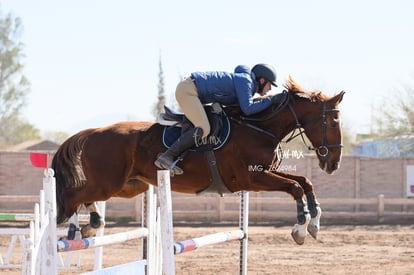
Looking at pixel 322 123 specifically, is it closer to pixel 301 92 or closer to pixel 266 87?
pixel 301 92

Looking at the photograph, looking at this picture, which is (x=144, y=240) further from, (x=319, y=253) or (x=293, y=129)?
(x=319, y=253)

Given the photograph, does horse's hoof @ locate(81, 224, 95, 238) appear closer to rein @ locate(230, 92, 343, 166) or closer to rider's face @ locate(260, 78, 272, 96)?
rein @ locate(230, 92, 343, 166)

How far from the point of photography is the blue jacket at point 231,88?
6750 millimetres

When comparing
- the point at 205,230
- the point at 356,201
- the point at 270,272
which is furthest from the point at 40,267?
the point at 356,201

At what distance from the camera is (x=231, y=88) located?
6.88 meters

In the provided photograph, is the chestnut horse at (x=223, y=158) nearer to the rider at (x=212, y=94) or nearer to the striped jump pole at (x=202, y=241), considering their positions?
the rider at (x=212, y=94)

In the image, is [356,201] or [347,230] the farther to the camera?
[356,201]

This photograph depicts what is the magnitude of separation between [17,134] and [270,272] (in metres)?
39.0

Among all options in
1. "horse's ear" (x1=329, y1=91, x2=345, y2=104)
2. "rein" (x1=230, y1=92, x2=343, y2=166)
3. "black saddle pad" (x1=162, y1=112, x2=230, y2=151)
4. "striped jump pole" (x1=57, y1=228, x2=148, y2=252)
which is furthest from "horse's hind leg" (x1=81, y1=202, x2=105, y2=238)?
"horse's ear" (x1=329, y1=91, x2=345, y2=104)

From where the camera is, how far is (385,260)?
430 inches

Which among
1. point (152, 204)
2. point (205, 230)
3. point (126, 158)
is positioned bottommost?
point (205, 230)

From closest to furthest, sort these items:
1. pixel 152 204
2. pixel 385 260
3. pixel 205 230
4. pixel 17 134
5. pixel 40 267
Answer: pixel 40 267
pixel 152 204
pixel 385 260
pixel 205 230
pixel 17 134

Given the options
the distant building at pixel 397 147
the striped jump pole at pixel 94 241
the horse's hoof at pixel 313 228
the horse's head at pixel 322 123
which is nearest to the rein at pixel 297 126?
the horse's head at pixel 322 123

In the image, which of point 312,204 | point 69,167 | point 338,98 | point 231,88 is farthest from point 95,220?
point 338,98
